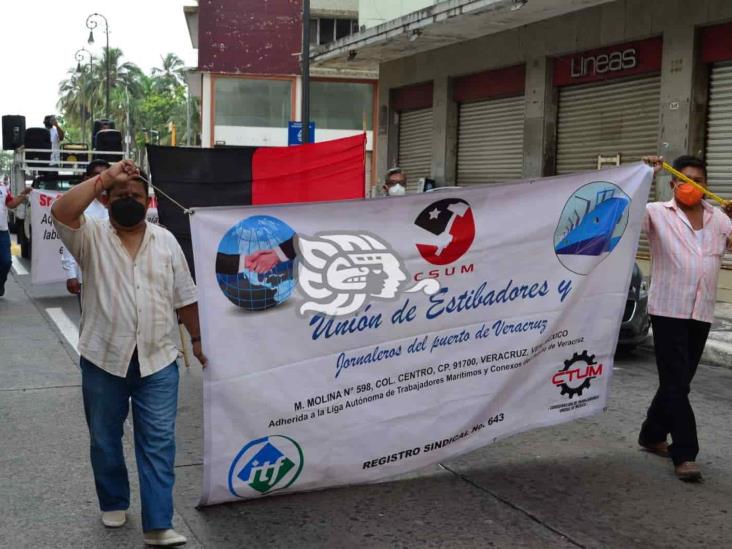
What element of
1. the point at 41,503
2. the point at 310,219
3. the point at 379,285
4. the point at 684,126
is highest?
the point at 684,126

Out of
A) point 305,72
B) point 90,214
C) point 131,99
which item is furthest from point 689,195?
point 131,99

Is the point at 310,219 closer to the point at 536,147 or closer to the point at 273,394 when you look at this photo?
the point at 273,394

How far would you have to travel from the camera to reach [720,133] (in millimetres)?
14656

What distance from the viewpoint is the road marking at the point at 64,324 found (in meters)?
10.2

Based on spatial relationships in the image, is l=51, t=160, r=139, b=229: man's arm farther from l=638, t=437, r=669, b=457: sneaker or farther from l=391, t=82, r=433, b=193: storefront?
l=391, t=82, r=433, b=193: storefront

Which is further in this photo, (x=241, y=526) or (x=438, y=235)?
(x=438, y=235)

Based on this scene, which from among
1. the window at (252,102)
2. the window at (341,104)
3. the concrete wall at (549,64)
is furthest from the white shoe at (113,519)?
the window at (341,104)

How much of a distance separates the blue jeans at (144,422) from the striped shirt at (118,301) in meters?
0.05

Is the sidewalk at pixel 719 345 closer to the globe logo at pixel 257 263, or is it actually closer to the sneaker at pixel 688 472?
the sneaker at pixel 688 472

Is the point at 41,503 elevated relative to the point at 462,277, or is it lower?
lower

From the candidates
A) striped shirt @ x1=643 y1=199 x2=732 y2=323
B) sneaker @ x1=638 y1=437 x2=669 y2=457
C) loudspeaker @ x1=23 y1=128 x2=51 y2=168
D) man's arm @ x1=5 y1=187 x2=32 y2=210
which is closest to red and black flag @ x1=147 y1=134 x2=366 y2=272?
striped shirt @ x1=643 y1=199 x2=732 y2=323

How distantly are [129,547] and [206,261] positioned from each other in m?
1.30

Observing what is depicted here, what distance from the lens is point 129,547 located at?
4309 mm

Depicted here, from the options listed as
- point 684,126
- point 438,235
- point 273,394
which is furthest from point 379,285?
point 684,126
